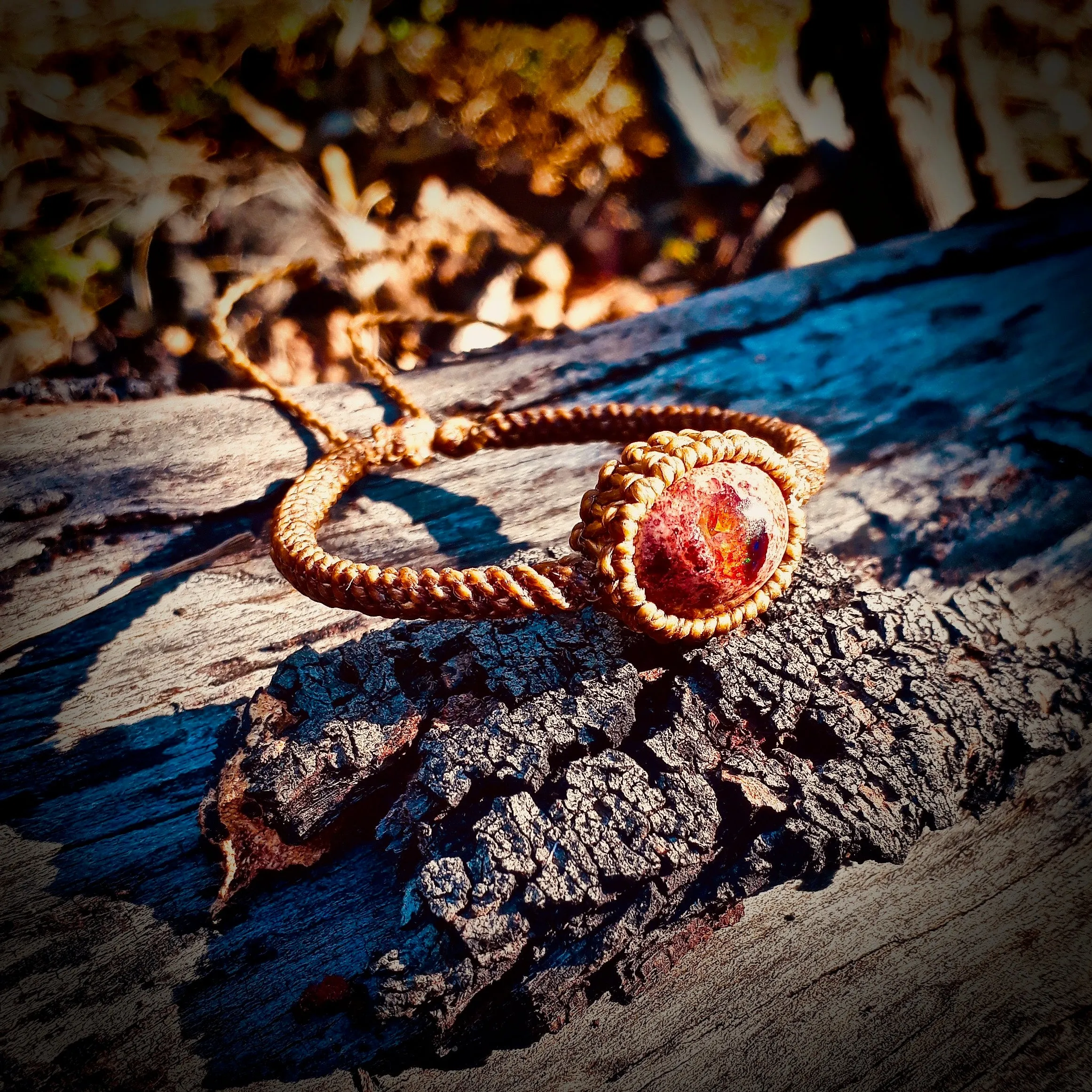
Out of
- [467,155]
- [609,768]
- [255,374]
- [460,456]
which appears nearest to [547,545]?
[460,456]

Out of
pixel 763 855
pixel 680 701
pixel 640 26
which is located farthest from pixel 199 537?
pixel 640 26

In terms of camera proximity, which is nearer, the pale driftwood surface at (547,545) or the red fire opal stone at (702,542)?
the pale driftwood surface at (547,545)

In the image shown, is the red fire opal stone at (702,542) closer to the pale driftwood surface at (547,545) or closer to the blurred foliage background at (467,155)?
the pale driftwood surface at (547,545)

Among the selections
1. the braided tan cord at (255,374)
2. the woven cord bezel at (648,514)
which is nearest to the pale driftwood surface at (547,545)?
the braided tan cord at (255,374)

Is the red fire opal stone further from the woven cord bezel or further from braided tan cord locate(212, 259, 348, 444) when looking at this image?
braided tan cord locate(212, 259, 348, 444)

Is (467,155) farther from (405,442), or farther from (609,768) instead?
(609,768)

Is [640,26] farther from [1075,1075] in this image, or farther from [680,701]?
[1075,1075]
